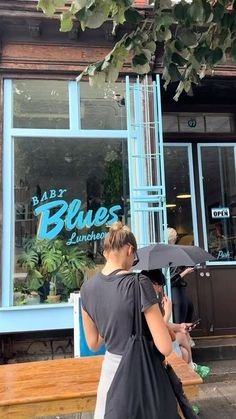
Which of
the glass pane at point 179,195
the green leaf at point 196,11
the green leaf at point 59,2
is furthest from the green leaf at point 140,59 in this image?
the glass pane at point 179,195

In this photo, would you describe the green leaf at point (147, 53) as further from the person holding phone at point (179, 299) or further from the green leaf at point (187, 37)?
the person holding phone at point (179, 299)

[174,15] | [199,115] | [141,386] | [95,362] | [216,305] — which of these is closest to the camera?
[141,386]

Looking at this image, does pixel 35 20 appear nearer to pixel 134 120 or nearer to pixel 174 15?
pixel 134 120

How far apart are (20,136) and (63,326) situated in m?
2.40

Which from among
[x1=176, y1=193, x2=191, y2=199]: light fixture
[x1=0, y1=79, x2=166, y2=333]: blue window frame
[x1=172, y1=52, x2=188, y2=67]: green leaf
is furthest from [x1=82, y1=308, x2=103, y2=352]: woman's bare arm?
[x1=176, y1=193, x2=191, y2=199]: light fixture

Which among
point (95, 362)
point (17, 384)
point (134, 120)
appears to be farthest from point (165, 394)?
point (134, 120)

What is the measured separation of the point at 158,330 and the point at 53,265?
3.56 m

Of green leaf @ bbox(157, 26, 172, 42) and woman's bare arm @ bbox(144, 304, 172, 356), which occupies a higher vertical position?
green leaf @ bbox(157, 26, 172, 42)

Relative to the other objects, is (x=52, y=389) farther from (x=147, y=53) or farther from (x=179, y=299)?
(x=179, y=299)

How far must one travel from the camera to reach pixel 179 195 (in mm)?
6637

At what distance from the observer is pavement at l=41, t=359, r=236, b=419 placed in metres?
4.02

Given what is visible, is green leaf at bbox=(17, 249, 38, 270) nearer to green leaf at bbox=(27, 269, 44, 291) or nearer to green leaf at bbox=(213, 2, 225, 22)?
green leaf at bbox=(27, 269, 44, 291)

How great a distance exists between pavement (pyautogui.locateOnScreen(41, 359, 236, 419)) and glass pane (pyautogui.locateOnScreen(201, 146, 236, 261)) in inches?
70.4

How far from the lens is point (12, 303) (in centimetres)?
498
